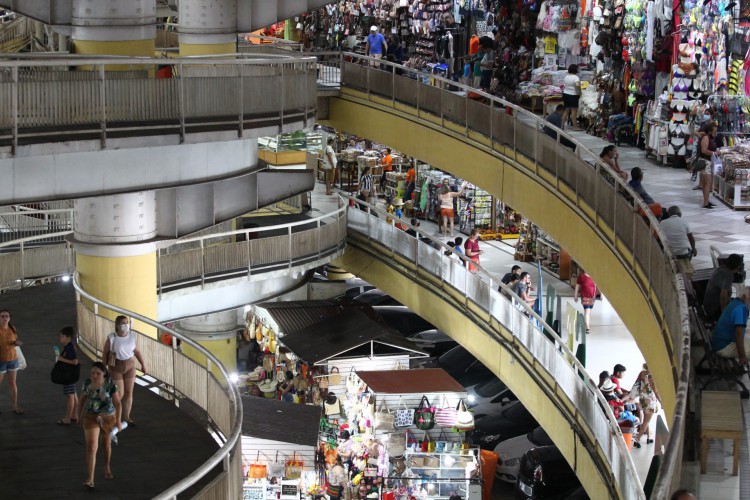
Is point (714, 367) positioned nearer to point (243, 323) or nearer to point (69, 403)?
point (69, 403)

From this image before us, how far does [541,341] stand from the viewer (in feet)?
70.7

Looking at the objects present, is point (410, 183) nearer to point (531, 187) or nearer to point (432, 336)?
point (432, 336)

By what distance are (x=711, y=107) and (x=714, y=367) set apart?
13185mm

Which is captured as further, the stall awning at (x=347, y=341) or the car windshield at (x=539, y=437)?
the stall awning at (x=347, y=341)

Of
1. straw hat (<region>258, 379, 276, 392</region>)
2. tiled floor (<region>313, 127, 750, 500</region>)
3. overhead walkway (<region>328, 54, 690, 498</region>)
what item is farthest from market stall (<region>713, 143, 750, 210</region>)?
straw hat (<region>258, 379, 276, 392</region>)

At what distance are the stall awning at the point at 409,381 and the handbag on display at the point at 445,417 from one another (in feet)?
1.25

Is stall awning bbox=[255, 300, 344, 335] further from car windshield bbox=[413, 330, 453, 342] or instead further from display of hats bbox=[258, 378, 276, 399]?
car windshield bbox=[413, 330, 453, 342]

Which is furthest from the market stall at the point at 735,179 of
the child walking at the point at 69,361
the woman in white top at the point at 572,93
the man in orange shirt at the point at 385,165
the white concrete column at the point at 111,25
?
the man in orange shirt at the point at 385,165

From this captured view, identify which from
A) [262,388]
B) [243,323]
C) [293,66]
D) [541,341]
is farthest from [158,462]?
[243,323]

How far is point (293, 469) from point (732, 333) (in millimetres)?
10550

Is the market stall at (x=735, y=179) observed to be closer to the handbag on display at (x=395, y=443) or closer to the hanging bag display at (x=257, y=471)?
the handbag on display at (x=395, y=443)

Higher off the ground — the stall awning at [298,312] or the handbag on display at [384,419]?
the stall awning at [298,312]

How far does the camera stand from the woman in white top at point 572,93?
28.0 metres

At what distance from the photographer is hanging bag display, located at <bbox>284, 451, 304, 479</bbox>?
2208cm
